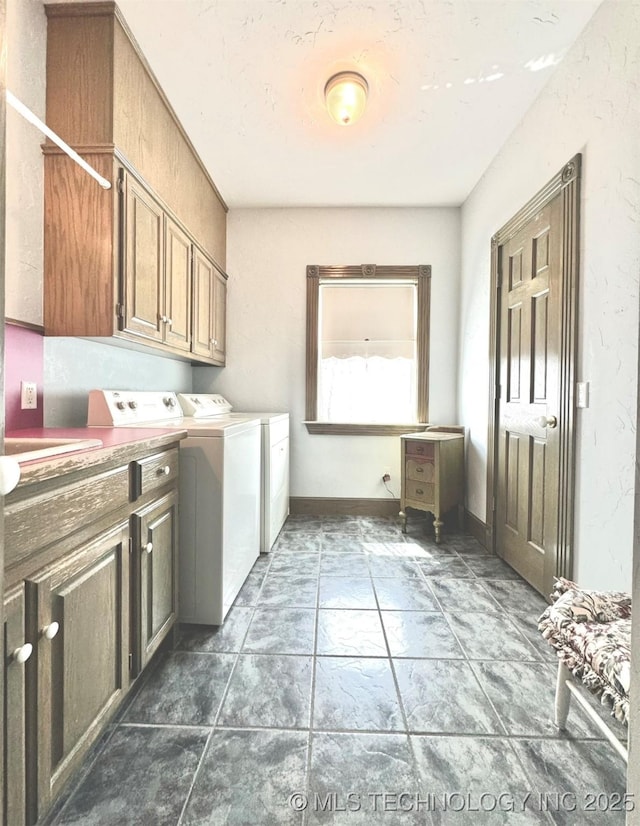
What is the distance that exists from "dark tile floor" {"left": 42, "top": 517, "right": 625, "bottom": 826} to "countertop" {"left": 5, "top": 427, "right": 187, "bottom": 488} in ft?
2.85

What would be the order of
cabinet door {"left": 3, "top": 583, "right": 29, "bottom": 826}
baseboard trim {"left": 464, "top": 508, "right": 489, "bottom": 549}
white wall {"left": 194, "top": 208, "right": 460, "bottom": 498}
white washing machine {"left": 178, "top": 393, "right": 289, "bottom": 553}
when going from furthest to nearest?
white wall {"left": 194, "top": 208, "right": 460, "bottom": 498} < baseboard trim {"left": 464, "top": 508, "right": 489, "bottom": 549} < white washing machine {"left": 178, "top": 393, "right": 289, "bottom": 553} < cabinet door {"left": 3, "top": 583, "right": 29, "bottom": 826}

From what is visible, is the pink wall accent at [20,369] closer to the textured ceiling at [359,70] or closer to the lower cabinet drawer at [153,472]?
the lower cabinet drawer at [153,472]

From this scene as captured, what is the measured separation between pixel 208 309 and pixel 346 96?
1.57m

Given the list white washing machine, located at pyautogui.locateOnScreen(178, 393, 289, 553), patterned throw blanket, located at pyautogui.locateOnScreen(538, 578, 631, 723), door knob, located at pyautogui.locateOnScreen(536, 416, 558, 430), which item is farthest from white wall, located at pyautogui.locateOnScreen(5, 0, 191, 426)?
door knob, located at pyautogui.locateOnScreen(536, 416, 558, 430)

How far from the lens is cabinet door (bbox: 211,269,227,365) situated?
9.87 feet

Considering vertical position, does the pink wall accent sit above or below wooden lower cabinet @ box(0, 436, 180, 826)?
above

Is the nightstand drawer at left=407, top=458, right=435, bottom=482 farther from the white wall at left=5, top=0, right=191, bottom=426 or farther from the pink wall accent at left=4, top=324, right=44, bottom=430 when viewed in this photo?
the pink wall accent at left=4, top=324, right=44, bottom=430

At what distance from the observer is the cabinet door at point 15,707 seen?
759 millimetres

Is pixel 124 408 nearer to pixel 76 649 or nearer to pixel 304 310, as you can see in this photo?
pixel 76 649

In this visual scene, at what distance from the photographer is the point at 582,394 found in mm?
1688

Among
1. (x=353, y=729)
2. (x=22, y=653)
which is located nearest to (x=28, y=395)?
(x=22, y=653)

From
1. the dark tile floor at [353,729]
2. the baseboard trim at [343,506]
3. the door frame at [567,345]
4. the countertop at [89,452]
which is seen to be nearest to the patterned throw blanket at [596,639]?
the dark tile floor at [353,729]

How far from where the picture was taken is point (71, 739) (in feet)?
3.08

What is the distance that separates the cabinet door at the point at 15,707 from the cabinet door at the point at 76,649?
0.09ft
